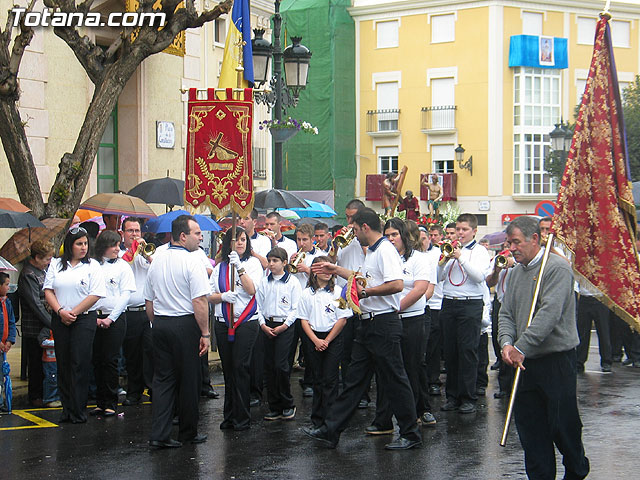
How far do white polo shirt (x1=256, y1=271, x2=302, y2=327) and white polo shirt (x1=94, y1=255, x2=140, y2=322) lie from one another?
4.44 feet

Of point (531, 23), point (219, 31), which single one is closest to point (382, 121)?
point (531, 23)

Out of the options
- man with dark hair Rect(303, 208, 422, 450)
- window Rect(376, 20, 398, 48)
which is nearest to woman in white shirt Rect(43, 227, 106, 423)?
man with dark hair Rect(303, 208, 422, 450)

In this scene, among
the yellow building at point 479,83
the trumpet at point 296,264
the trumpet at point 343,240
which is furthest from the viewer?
the yellow building at point 479,83

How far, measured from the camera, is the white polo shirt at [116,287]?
10305mm

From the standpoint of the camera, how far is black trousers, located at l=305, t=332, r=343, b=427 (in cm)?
942

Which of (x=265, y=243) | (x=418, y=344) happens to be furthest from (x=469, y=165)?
(x=418, y=344)

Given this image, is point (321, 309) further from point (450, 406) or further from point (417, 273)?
point (450, 406)

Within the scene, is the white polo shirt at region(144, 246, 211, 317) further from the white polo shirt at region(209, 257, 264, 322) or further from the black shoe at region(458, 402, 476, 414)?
the black shoe at region(458, 402, 476, 414)

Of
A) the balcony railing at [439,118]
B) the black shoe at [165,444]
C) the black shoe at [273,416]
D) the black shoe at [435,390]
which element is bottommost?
the black shoe at [435,390]

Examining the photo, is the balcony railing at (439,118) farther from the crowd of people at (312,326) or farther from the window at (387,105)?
the crowd of people at (312,326)

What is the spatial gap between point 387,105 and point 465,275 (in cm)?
3705

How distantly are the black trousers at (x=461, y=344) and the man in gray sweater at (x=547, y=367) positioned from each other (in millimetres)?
3816

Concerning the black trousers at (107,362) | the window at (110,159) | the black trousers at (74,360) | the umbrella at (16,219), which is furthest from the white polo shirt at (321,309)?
the window at (110,159)

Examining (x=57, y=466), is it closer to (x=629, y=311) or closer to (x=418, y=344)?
(x=418, y=344)
